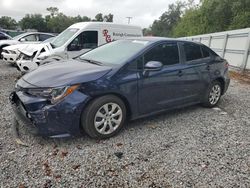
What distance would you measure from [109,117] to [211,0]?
91.0ft

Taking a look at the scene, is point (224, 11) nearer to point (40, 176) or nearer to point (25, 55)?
point (25, 55)

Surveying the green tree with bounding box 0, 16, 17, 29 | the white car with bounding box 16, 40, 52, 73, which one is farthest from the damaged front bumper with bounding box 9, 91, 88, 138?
the green tree with bounding box 0, 16, 17, 29

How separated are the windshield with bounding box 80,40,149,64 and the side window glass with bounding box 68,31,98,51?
12.0 feet

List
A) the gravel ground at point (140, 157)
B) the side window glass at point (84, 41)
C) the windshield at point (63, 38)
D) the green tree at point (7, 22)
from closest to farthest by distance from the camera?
the gravel ground at point (140, 157) → the side window glass at point (84, 41) → the windshield at point (63, 38) → the green tree at point (7, 22)

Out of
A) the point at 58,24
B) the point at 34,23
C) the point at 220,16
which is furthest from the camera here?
the point at 58,24

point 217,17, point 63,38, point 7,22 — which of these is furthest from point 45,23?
point 63,38

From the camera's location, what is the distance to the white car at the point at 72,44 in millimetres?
7762

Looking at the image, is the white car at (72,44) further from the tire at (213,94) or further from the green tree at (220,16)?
the green tree at (220,16)

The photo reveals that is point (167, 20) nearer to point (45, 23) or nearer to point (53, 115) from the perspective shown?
point (45, 23)

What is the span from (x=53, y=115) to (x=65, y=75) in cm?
63

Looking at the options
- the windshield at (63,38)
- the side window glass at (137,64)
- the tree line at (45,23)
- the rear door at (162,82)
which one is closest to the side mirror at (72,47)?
the windshield at (63,38)

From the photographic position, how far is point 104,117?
3641 mm

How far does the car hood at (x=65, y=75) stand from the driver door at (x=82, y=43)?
4.37m

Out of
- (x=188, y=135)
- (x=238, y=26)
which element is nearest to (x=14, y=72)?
(x=188, y=135)
